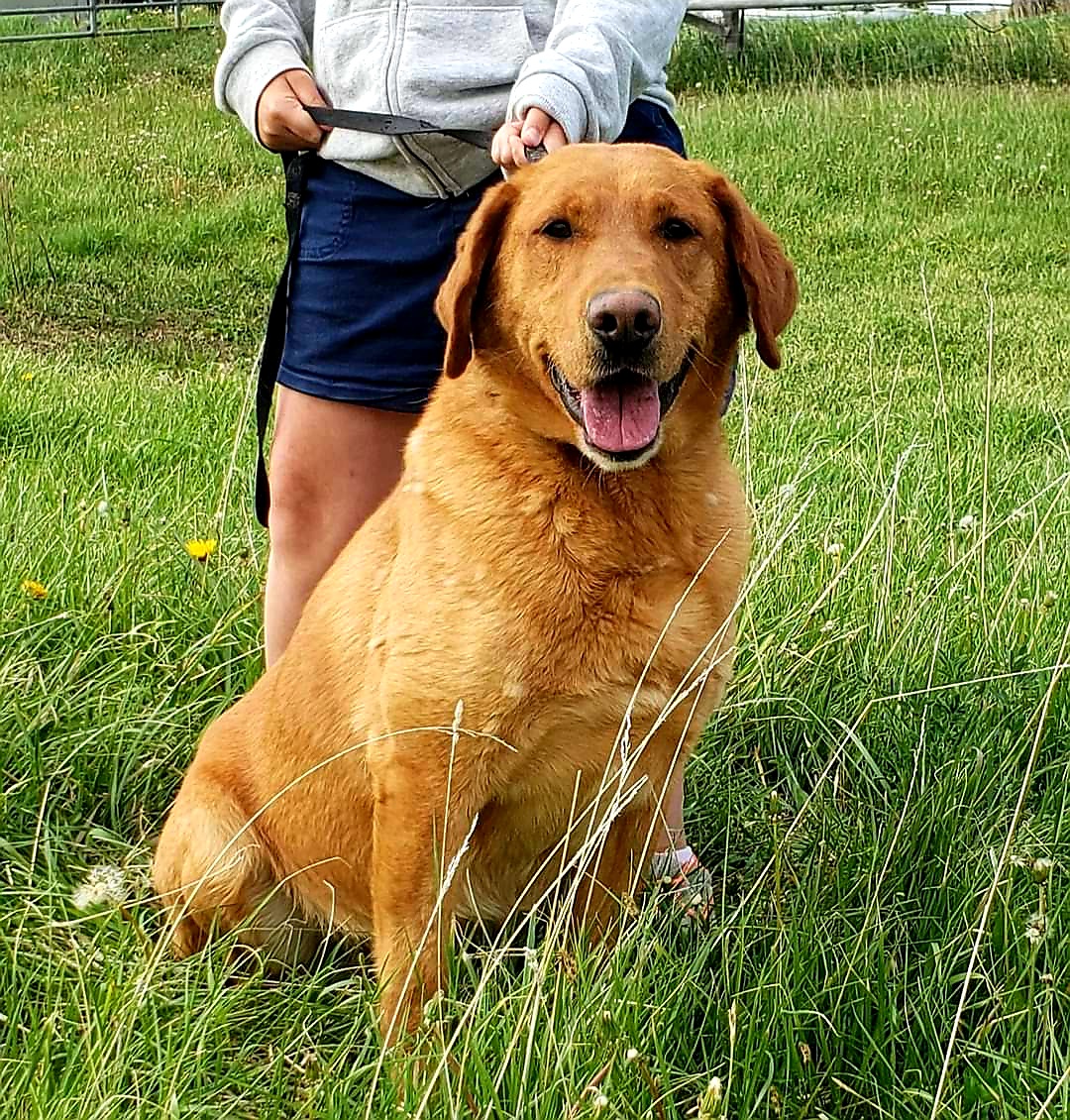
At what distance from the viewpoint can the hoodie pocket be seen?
2539 millimetres

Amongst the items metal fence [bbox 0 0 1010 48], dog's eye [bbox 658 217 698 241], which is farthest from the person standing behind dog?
metal fence [bbox 0 0 1010 48]

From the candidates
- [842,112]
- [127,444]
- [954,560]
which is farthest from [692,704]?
[842,112]

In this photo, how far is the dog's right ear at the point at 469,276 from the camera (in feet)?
7.38

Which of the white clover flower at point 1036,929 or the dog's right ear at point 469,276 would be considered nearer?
the white clover flower at point 1036,929

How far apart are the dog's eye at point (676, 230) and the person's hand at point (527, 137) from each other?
22cm

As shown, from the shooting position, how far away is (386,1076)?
2.03 meters

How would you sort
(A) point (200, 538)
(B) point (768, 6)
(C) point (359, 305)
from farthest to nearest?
(B) point (768, 6)
(A) point (200, 538)
(C) point (359, 305)

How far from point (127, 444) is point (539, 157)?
8.10ft

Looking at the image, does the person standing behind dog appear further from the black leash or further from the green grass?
the green grass

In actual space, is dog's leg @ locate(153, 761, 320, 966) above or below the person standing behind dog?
below

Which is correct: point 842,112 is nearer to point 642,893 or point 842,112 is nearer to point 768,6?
point 768,6

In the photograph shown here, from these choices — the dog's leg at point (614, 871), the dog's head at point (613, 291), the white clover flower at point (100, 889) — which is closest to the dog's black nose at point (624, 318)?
the dog's head at point (613, 291)

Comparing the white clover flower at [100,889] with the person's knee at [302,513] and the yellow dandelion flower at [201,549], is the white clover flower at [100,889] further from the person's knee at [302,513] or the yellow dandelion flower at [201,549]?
the yellow dandelion flower at [201,549]

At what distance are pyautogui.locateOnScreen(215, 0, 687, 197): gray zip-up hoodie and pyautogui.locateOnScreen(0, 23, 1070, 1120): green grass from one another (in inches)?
31.5
